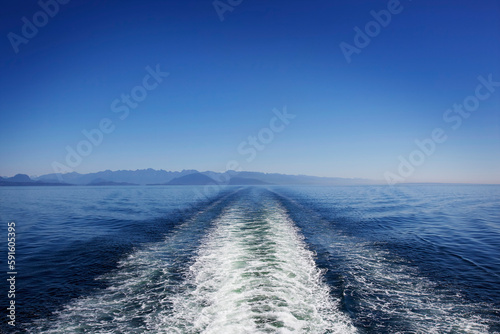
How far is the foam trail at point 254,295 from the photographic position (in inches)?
272

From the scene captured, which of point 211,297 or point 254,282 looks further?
point 254,282

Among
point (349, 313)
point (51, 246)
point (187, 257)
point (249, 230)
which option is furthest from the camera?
point (249, 230)

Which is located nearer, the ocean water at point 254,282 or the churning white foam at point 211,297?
the churning white foam at point 211,297

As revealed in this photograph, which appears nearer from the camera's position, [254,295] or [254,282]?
[254,295]

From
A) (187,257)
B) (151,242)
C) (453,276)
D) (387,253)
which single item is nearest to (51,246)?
(151,242)

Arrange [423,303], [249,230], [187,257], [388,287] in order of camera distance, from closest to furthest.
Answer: [423,303] → [388,287] → [187,257] → [249,230]

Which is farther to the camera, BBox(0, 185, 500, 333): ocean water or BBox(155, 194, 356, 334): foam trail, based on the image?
BBox(0, 185, 500, 333): ocean water

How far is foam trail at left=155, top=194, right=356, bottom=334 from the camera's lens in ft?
22.7

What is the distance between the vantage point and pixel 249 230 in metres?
19.4

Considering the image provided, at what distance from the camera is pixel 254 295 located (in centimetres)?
862

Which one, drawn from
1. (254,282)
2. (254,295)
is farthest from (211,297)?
(254,282)

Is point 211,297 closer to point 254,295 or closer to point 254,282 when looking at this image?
point 254,295

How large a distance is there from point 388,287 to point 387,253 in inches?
209

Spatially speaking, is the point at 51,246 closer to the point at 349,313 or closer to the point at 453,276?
the point at 349,313
